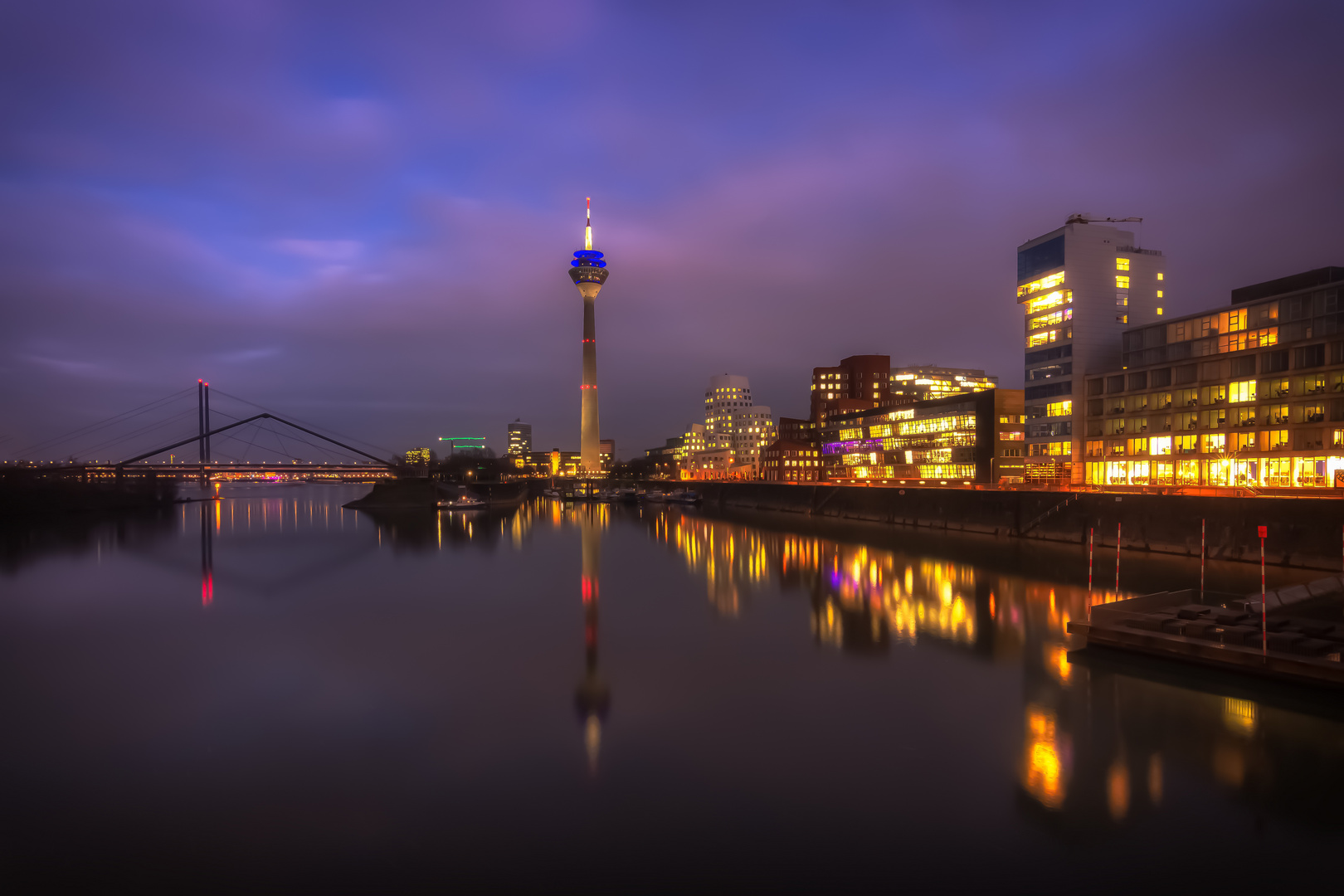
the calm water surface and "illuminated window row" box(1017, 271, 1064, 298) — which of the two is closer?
the calm water surface

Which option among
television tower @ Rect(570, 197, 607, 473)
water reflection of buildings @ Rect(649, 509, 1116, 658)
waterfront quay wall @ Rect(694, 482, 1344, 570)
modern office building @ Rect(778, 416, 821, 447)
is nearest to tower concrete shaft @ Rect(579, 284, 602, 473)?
television tower @ Rect(570, 197, 607, 473)

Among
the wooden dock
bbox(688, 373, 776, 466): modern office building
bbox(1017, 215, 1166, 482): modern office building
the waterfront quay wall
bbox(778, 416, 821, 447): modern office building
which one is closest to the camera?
the wooden dock

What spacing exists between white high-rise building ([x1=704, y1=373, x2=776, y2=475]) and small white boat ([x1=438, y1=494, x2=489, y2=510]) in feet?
283

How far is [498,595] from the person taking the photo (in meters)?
26.1

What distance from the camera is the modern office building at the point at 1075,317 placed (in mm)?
58344

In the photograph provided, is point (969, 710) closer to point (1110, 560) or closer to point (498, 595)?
point (498, 595)

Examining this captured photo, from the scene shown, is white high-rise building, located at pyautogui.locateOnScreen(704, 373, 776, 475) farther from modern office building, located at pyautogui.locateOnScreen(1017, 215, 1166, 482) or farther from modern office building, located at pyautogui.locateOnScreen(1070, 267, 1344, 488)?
modern office building, located at pyautogui.locateOnScreen(1070, 267, 1344, 488)

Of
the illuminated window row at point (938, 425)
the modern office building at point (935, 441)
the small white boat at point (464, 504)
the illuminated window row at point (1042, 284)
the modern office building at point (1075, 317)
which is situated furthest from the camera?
the small white boat at point (464, 504)

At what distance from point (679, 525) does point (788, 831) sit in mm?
53942

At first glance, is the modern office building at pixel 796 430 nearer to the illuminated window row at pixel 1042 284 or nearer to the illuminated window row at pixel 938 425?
the illuminated window row at pixel 938 425

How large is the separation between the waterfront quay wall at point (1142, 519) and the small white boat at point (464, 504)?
163 feet

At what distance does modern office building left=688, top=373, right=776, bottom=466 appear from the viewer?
17212 centimetres

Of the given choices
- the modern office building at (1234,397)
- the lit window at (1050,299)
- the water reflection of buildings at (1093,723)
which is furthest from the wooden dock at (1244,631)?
the lit window at (1050,299)

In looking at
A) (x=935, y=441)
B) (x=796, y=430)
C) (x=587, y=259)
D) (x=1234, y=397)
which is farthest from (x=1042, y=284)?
(x=587, y=259)
